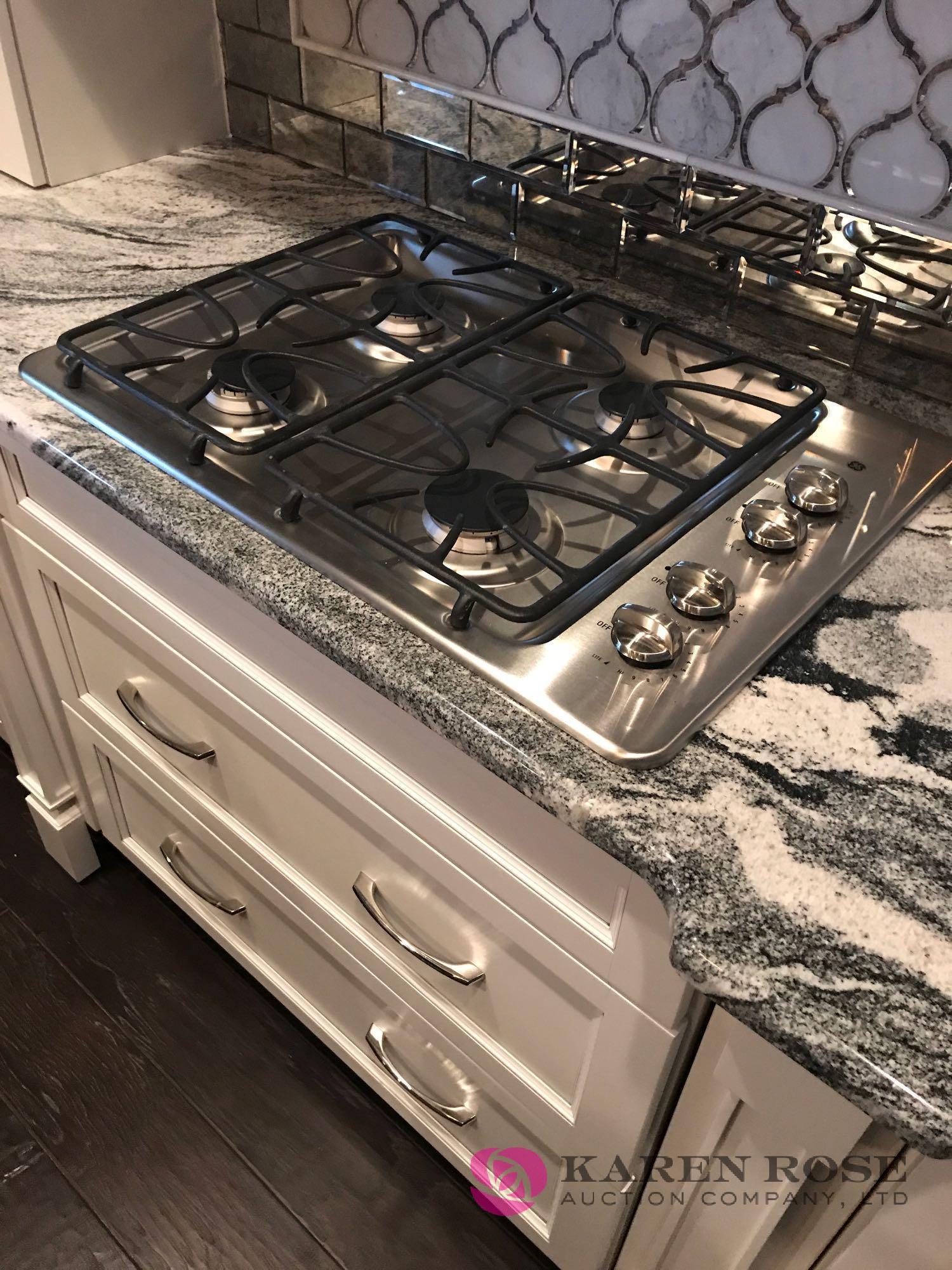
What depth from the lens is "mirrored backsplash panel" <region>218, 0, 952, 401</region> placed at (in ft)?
3.21

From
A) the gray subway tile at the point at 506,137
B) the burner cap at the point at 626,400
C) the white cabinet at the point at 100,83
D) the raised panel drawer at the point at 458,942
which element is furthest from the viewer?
the white cabinet at the point at 100,83

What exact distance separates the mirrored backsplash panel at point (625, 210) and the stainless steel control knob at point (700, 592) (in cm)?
41

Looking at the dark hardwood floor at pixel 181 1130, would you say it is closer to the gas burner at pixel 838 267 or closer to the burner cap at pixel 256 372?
the burner cap at pixel 256 372

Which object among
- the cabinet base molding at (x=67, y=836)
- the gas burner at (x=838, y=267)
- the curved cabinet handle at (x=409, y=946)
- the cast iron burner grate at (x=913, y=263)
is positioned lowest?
the cabinet base molding at (x=67, y=836)

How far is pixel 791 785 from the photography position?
66cm

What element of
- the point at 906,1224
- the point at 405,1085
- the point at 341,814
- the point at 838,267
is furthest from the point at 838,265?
the point at 405,1085

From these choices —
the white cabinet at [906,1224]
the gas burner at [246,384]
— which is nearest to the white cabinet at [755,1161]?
the white cabinet at [906,1224]

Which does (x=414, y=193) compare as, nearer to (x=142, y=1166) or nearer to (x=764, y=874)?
(x=764, y=874)

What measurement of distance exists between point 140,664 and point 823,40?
0.87 meters

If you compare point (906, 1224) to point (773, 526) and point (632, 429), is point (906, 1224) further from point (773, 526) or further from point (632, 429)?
point (632, 429)

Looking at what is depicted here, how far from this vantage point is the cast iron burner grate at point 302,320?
93cm

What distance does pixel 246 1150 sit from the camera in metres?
1.31

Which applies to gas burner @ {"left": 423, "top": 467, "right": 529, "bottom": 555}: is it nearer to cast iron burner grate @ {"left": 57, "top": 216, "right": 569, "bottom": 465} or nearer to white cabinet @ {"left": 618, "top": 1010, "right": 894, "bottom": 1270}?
cast iron burner grate @ {"left": 57, "top": 216, "right": 569, "bottom": 465}

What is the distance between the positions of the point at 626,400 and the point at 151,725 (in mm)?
598
